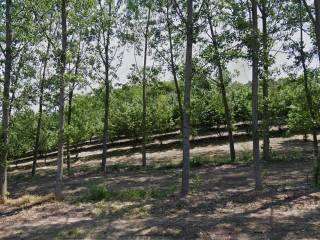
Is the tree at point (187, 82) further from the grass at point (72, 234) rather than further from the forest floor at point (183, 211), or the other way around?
the grass at point (72, 234)

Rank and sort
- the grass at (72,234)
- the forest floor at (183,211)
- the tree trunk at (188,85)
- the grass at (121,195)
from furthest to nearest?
1. the grass at (121,195)
2. the tree trunk at (188,85)
3. the grass at (72,234)
4. the forest floor at (183,211)

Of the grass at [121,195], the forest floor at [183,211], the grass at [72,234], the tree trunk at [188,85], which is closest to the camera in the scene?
the forest floor at [183,211]

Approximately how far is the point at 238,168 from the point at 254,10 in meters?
12.3

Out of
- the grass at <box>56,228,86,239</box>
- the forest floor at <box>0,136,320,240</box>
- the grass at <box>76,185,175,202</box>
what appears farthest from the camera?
the grass at <box>76,185,175,202</box>

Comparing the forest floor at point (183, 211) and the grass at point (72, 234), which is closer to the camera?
the forest floor at point (183, 211)

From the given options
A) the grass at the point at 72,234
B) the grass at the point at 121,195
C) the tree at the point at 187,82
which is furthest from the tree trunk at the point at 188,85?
the grass at the point at 72,234

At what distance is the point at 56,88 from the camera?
16.8m

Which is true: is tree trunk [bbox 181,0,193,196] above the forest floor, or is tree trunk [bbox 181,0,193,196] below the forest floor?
above

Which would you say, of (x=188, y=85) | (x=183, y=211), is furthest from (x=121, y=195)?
(x=188, y=85)

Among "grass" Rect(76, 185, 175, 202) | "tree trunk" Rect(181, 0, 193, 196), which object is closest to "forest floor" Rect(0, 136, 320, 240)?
"grass" Rect(76, 185, 175, 202)

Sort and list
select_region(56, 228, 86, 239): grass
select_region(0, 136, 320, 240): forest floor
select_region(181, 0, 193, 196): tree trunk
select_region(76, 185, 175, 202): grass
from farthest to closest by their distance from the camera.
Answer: select_region(76, 185, 175, 202): grass, select_region(181, 0, 193, 196): tree trunk, select_region(56, 228, 86, 239): grass, select_region(0, 136, 320, 240): forest floor

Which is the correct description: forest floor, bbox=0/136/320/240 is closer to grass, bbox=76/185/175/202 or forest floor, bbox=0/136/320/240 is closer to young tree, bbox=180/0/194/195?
grass, bbox=76/185/175/202

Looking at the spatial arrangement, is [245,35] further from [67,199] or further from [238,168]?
[238,168]

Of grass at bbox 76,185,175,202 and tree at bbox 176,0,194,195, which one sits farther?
grass at bbox 76,185,175,202
